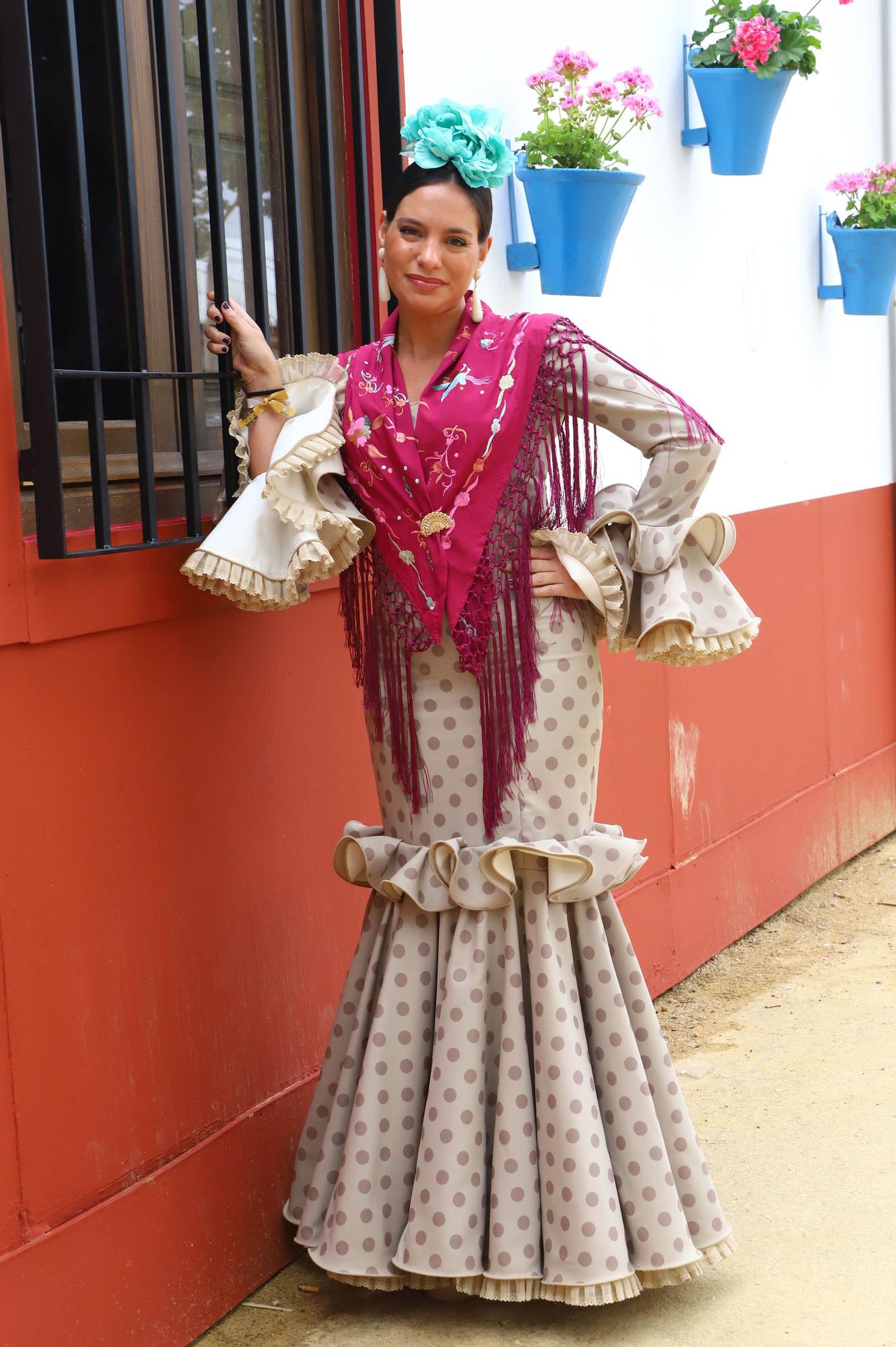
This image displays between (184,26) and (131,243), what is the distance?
708 millimetres

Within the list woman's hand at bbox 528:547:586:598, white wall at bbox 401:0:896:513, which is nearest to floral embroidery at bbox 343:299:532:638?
woman's hand at bbox 528:547:586:598

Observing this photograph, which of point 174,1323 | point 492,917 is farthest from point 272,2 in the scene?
point 174,1323

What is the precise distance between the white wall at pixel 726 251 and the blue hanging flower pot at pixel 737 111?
0.33 ft

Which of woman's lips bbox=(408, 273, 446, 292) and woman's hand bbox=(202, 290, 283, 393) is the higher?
woman's lips bbox=(408, 273, 446, 292)

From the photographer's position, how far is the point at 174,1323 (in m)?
2.55

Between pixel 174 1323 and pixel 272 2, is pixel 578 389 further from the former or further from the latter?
pixel 174 1323

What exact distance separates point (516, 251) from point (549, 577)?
4.30ft

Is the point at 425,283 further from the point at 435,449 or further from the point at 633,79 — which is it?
the point at 633,79

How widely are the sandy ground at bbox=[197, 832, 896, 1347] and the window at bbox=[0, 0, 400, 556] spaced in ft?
4.47

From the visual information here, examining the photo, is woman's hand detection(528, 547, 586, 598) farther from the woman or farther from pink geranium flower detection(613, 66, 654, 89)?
pink geranium flower detection(613, 66, 654, 89)

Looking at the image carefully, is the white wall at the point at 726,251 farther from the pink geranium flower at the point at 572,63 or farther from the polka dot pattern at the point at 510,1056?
the polka dot pattern at the point at 510,1056

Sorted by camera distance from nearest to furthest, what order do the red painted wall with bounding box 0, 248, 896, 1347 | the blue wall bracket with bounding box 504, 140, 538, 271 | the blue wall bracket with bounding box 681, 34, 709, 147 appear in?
the red painted wall with bounding box 0, 248, 896, 1347 → the blue wall bracket with bounding box 504, 140, 538, 271 → the blue wall bracket with bounding box 681, 34, 709, 147

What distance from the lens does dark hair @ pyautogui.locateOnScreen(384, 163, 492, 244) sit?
246 centimetres

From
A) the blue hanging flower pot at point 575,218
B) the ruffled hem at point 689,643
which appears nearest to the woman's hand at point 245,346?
the ruffled hem at point 689,643
